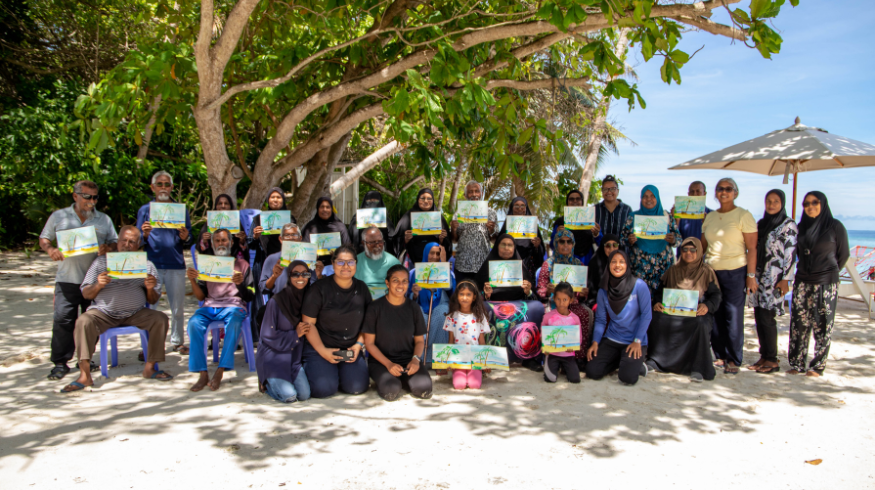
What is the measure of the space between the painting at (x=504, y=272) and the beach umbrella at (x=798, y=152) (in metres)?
2.92

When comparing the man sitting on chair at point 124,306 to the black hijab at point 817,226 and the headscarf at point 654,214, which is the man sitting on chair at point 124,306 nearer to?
the headscarf at point 654,214

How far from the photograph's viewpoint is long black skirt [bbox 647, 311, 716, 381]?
5266 mm

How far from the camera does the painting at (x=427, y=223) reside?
595cm

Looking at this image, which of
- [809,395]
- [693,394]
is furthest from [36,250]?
[809,395]

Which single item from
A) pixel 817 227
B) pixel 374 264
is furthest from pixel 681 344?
pixel 374 264

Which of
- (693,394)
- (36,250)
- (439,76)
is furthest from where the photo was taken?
(36,250)

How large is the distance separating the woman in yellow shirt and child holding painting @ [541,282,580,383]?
1.52m

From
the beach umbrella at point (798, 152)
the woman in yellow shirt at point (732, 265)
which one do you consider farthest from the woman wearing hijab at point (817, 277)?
the beach umbrella at point (798, 152)

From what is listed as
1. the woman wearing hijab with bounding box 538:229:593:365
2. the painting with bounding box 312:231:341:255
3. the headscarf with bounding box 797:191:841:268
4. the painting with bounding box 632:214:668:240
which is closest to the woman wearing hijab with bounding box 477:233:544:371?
the woman wearing hijab with bounding box 538:229:593:365

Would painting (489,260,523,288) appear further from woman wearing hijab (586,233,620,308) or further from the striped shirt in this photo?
the striped shirt

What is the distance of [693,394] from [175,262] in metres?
5.19

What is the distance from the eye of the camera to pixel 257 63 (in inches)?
300

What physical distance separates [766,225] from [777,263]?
0.39 meters

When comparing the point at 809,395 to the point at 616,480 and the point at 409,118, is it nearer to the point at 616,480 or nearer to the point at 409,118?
the point at 616,480
